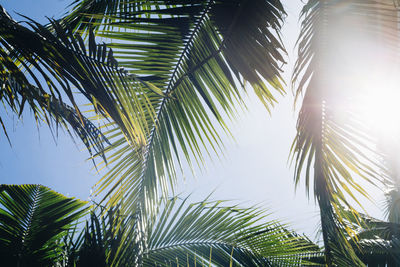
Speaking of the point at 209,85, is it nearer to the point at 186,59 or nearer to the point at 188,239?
the point at 186,59

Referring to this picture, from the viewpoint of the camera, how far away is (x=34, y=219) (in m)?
2.98

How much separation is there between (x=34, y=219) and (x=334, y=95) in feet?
9.12

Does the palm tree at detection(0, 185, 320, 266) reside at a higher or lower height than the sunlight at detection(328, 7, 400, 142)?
lower

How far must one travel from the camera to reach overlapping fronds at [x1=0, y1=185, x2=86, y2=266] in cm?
261

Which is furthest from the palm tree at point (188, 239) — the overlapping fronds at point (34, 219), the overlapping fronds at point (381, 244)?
the overlapping fronds at point (381, 244)

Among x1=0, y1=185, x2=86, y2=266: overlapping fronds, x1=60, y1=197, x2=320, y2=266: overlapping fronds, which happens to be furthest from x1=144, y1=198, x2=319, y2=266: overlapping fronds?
x1=0, y1=185, x2=86, y2=266: overlapping fronds

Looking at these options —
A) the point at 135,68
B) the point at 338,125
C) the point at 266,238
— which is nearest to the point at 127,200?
the point at 135,68

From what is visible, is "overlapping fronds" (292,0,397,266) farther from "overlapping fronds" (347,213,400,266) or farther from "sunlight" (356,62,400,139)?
"overlapping fronds" (347,213,400,266)

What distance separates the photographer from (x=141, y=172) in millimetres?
2193

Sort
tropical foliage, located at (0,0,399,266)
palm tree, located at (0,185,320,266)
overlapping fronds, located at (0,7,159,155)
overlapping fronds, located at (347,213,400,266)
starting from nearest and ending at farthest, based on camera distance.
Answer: overlapping fronds, located at (0,7,159,155), tropical foliage, located at (0,0,399,266), palm tree, located at (0,185,320,266), overlapping fronds, located at (347,213,400,266)

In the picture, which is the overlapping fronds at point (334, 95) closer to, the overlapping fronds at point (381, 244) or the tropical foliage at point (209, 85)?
the tropical foliage at point (209, 85)

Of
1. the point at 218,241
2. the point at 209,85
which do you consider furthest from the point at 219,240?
the point at 209,85

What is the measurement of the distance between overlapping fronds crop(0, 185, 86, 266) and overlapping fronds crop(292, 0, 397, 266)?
201 cm

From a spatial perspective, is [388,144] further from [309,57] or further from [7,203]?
[7,203]
